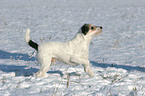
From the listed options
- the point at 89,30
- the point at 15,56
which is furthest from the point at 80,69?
the point at 15,56

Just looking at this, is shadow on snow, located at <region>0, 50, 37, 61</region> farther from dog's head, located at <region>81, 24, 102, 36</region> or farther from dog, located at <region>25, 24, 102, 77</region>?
dog's head, located at <region>81, 24, 102, 36</region>

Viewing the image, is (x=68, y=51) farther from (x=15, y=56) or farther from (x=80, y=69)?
(x=15, y=56)

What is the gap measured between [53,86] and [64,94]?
16.9 inches

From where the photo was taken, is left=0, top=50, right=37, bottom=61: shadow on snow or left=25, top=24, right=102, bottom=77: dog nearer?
left=25, top=24, right=102, bottom=77: dog

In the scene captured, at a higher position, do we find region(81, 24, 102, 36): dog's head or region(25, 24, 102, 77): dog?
region(81, 24, 102, 36): dog's head

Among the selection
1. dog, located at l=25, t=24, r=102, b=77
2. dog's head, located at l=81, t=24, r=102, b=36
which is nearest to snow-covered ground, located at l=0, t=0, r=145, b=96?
dog, located at l=25, t=24, r=102, b=77

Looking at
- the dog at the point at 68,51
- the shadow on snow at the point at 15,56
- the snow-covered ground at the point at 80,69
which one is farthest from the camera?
the shadow on snow at the point at 15,56

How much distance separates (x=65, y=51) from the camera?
178 inches

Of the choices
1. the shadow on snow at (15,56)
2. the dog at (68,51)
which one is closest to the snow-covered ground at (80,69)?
A: the shadow on snow at (15,56)

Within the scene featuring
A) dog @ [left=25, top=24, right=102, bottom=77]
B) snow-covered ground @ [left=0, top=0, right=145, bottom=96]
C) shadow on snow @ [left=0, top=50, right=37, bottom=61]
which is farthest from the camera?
shadow on snow @ [left=0, top=50, right=37, bottom=61]

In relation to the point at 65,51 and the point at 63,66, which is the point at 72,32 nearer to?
the point at 63,66

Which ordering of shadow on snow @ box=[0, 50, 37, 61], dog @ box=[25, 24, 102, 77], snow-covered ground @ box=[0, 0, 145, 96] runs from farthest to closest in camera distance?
shadow on snow @ box=[0, 50, 37, 61], dog @ box=[25, 24, 102, 77], snow-covered ground @ box=[0, 0, 145, 96]

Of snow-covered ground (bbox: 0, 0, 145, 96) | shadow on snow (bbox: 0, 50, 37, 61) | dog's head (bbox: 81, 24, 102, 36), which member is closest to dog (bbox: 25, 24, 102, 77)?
dog's head (bbox: 81, 24, 102, 36)

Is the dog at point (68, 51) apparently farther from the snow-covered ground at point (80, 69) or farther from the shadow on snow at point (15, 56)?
the shadow on snow at point (15, 56)
